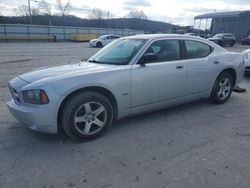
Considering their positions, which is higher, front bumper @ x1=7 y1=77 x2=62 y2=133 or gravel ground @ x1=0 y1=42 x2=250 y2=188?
front bumper @ x1=7 y1=77 x2=62 y2=133

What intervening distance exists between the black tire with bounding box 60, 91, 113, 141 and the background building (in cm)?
4496

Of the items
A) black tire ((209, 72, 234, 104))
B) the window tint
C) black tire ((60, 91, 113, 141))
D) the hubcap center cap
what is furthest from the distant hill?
the hubcap center cap

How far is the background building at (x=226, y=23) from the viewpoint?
4309cm

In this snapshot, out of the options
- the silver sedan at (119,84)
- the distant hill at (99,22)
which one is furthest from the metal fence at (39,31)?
the silver sedan at (119,84)

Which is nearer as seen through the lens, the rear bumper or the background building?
the rear bumper

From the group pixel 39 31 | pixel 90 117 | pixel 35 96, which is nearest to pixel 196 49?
pixel 90 117

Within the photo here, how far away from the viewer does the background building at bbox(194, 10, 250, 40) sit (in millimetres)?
43094

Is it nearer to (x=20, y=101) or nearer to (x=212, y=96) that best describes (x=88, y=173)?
(x=20, y=101)

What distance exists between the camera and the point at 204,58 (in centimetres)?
483

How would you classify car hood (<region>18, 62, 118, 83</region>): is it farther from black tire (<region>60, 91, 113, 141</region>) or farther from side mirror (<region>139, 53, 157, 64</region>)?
side mirror (<region>139, 53, 157, 64</region>)

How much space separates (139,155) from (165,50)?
80.9 inches

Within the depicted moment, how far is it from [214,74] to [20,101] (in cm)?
372

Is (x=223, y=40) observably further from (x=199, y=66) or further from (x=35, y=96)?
(x=35, y=96)

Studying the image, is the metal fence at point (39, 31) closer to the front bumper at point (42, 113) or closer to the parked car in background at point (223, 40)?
the parked car in background at point (223, 40)
